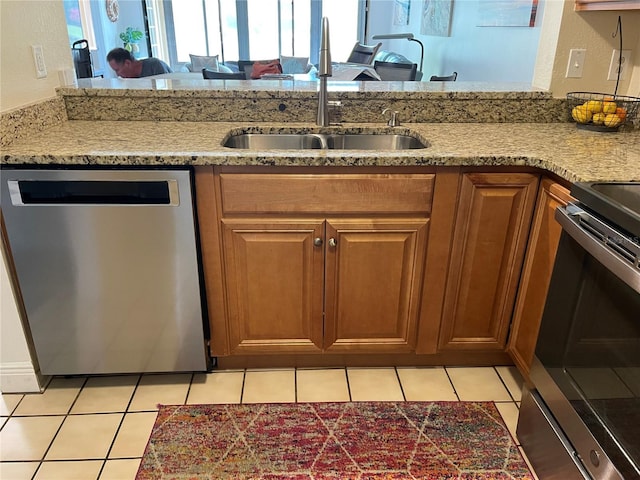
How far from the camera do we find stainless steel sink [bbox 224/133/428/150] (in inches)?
77.4

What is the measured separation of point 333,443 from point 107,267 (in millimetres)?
940

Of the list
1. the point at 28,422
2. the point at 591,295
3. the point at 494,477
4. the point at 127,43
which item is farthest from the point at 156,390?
the point at 127,43

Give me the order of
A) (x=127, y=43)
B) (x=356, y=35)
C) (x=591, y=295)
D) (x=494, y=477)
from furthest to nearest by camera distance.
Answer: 1. (x=356, y=35)
2. (x=127, y=43)
3. (x=494, y=477)
4. (x=591, y=295)

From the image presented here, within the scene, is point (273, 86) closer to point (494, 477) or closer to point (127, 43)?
point (494, 477)

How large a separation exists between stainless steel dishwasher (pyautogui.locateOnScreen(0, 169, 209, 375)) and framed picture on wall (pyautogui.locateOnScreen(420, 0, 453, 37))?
473 cm

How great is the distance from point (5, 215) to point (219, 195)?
26.0 inches

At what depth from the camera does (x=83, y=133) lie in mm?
1768

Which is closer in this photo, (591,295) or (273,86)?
(591,295)

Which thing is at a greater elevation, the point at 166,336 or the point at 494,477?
the point at 166,336

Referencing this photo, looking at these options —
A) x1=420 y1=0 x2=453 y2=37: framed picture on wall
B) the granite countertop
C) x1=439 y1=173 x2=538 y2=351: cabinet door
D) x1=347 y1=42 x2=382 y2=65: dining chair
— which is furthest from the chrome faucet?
x1=347 y1=42 x2=382 y2=65: dining chair

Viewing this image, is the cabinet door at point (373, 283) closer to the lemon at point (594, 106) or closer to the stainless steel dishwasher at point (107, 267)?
the stainless steel dishwasher at point (107, 267)

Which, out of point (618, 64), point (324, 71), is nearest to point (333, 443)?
point (324, 71)

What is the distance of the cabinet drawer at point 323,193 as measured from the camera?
5.04ft

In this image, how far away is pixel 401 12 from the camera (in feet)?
24.5
